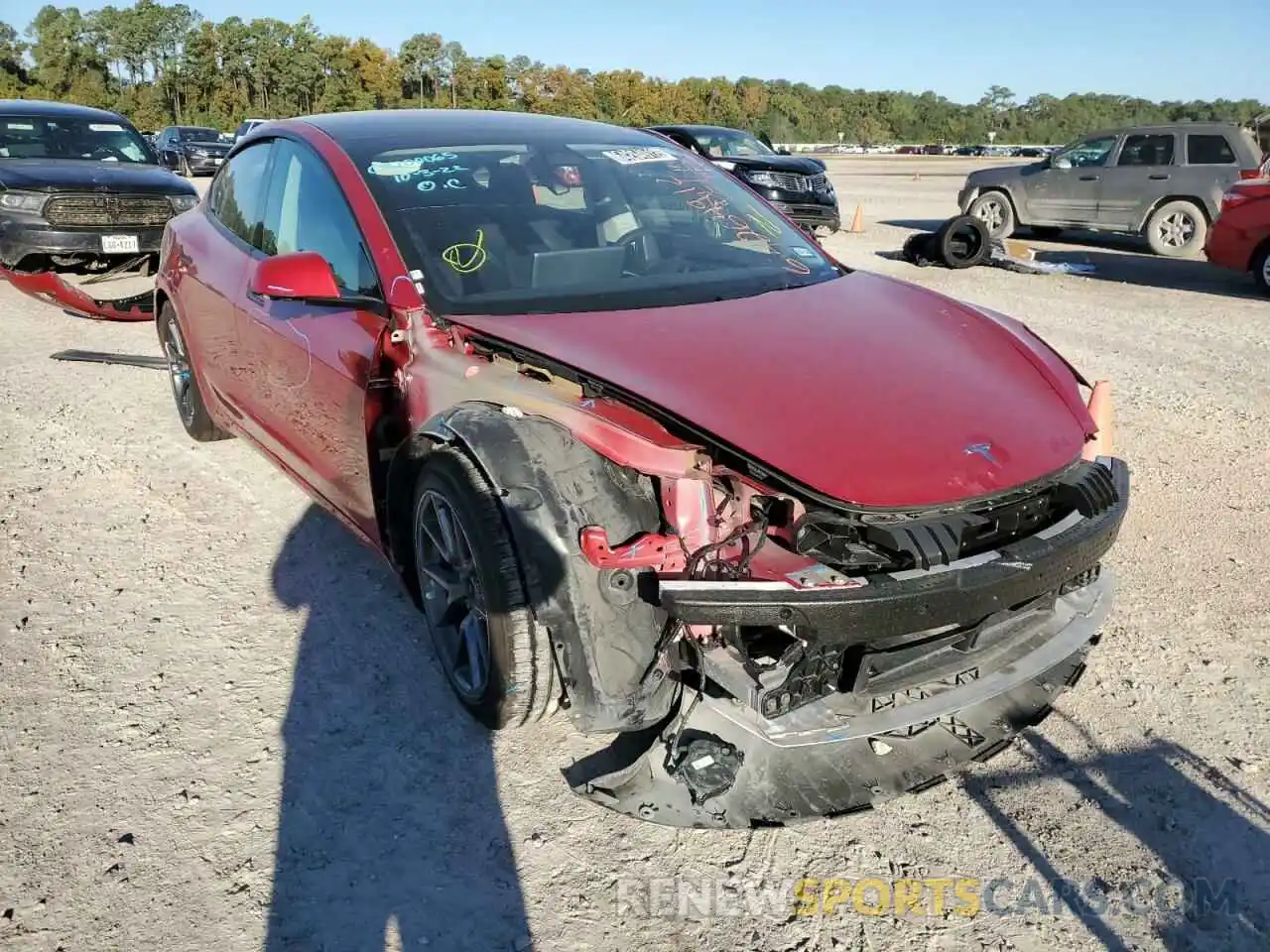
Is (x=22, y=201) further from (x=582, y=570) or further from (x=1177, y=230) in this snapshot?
(x=1177, y=230)

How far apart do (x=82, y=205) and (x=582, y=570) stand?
29.1ft

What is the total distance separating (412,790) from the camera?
2.65 meters

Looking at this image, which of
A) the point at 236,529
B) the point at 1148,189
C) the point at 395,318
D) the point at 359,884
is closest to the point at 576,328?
the point at 395,318

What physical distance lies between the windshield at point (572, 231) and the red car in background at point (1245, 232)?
8306 millimetres

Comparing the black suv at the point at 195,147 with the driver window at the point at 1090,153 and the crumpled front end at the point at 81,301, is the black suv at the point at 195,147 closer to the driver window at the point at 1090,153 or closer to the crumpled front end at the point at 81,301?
the crumpled front end at the point at 81,301

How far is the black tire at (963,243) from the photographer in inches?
468

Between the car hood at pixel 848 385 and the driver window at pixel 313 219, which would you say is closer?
the car hood at pixel 848 385

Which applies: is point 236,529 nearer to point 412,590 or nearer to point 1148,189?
point 412,590

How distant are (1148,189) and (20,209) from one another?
13455mm

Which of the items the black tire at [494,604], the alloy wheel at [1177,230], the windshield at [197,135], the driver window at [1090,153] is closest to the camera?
the black tire at [494,604]

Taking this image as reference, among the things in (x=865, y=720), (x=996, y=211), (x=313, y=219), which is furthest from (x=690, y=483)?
(x=996, y=211)

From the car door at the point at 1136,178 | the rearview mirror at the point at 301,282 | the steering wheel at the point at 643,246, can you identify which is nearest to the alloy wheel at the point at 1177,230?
the car door at the point at 1136,178

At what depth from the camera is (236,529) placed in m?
4.25

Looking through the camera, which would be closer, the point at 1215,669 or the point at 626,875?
the point at 626,875
